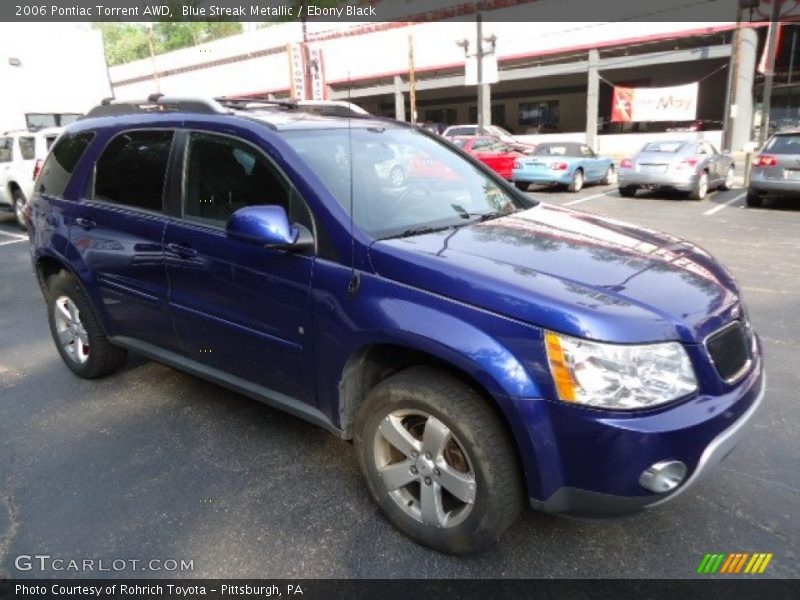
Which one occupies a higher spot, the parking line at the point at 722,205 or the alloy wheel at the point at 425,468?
the alloy wheel at the point at 425,468

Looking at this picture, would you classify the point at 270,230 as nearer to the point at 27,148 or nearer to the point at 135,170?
the point at 135,170

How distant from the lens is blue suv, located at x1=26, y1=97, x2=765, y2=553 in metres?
2.14

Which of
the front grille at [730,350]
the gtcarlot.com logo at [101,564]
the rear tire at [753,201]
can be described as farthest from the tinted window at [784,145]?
the gtcarlot.com logo at [101,564]

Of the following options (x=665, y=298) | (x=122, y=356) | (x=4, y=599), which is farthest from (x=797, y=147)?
(x=4, y=599)

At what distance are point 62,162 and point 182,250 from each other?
1722mm

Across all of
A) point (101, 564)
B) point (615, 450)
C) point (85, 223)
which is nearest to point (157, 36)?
point (85, 223)

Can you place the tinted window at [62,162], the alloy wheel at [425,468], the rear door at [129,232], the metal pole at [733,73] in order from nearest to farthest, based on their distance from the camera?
the alloy wheel at [425,468] → the rear door at [129,232] → the tinted window at [62,162] → the metal pole at [733,73]

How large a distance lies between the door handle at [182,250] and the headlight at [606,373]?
195 cm

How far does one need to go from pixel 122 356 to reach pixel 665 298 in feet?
11.8

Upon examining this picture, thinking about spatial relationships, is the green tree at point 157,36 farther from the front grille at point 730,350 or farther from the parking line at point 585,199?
the front grille at point 730,350

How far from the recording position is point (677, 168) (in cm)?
1333

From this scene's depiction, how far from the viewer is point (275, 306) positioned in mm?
2875

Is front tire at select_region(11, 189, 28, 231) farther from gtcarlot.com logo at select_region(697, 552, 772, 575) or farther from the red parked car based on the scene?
gtcarlot.com logo at select_region(697, 552, 772, 575)

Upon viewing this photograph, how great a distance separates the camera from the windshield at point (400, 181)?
287cm
